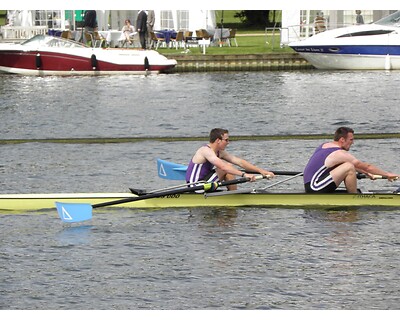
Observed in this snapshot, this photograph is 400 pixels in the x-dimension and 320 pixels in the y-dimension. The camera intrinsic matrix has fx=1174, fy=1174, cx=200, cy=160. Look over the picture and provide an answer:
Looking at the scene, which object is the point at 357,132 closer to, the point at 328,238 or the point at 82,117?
the point at 82,117

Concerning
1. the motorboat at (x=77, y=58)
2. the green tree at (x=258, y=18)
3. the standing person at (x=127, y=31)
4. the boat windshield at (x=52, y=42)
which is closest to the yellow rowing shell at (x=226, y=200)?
the motorboat at (x=77, y=58)

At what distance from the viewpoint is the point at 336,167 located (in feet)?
62.0

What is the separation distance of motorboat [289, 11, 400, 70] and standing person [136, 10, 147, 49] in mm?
6145

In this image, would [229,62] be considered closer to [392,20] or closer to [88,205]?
[392,20]

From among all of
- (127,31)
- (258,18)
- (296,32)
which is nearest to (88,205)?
(127,31)

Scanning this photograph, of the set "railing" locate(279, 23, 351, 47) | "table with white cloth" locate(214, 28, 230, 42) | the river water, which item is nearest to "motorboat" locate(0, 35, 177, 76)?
"table with white cloth" locate(214, 28, 230, 42)

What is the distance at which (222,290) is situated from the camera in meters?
15.3

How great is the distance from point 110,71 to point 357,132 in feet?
60.1

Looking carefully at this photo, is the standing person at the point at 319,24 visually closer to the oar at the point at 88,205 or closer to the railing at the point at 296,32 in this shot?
the railing at the point at 296,32

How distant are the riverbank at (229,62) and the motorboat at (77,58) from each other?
744mm

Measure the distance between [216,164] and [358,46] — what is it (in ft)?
97.0

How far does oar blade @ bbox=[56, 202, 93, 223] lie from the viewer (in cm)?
1859

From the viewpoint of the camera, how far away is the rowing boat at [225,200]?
62.8 feet
